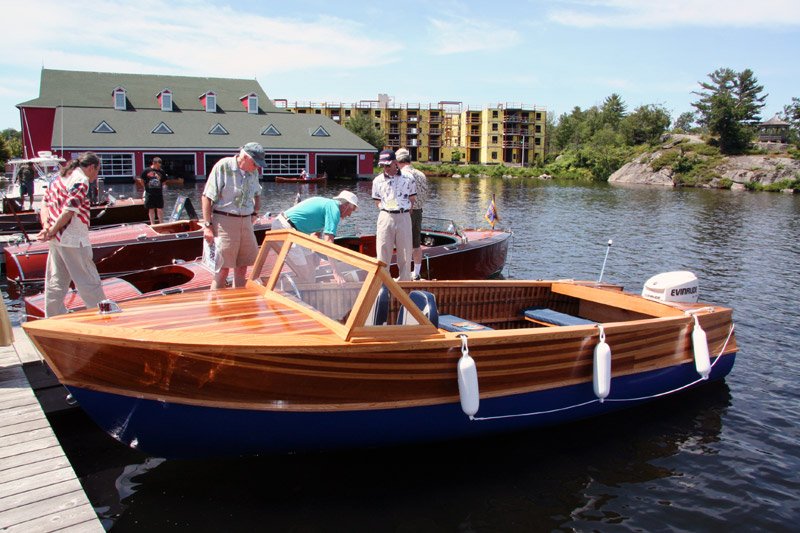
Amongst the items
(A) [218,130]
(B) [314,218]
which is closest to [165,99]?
(A) [218,130]

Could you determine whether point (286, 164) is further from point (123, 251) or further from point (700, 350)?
point (700, 350)

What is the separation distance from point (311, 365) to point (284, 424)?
21.4 inches

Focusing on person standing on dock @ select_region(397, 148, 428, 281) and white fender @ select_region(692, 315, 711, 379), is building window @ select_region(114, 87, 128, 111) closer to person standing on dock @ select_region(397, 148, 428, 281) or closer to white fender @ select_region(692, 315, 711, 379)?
person standing on dock @ select_region(397, 148, 428, 281)

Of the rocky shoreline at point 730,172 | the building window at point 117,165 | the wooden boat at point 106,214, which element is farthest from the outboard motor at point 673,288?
the rocky shoreline at point 730,172

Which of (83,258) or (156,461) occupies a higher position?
(83,258)

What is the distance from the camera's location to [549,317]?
6.39 meters

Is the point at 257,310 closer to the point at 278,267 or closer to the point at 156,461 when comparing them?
the point at 278,267

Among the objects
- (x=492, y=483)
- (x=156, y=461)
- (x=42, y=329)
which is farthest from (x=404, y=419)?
(x=42, y=329)

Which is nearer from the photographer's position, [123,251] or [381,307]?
[381,307]

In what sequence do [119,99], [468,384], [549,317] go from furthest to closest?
[119,99], [549,317], [468,384]

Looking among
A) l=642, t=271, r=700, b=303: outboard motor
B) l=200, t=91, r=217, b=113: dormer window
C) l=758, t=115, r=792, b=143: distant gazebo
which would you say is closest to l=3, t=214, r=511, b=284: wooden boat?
l=642, t=271, r=700, b=303: outboard motor

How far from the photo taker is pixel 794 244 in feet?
61.0

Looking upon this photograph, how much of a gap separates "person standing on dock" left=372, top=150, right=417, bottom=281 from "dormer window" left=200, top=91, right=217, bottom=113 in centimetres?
4763

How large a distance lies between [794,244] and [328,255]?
19.3 meters
